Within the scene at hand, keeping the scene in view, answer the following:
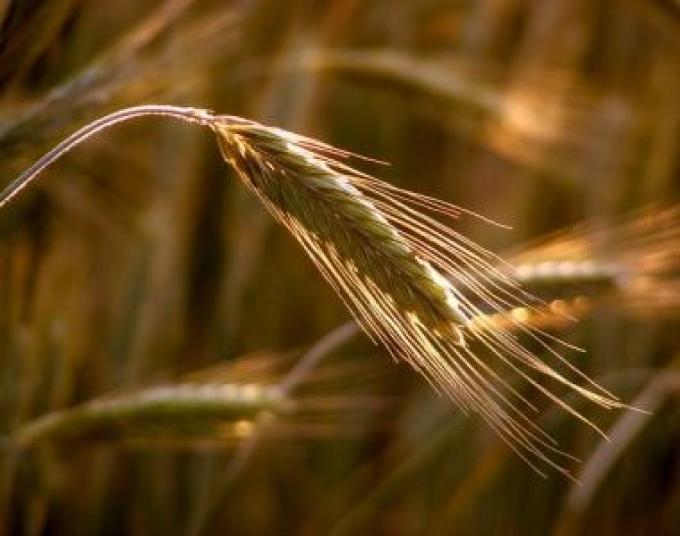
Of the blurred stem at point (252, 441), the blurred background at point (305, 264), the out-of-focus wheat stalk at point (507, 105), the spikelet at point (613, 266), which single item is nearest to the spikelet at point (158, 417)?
the blurred background at point (305, 264)

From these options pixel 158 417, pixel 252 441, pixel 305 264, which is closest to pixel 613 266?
pixel 252 441

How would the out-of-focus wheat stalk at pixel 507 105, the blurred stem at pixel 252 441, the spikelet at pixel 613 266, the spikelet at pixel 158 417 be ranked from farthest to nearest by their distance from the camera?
1. the out-of-focus wheat stalk at pixel 507 105
2. the blurred stem at pixel 252 441
3. the spikelet at pixel 613 266
4. the spikelet at pixel 158 417

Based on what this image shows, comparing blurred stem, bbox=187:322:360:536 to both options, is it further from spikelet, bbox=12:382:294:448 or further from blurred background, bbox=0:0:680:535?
spikelet, bbox=12:382:294:448

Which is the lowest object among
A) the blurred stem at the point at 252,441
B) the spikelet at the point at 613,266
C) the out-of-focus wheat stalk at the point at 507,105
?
the spikelet at the point at 613,266

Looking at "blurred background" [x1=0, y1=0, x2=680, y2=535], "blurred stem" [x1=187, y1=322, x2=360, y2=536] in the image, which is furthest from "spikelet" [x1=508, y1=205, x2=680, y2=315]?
"blurred stem" [x1=187, y1=322, x2=360, y2=536]

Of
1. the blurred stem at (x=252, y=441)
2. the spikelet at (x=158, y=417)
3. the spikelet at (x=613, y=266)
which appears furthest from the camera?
the blurred stem at (x=252, y=441)

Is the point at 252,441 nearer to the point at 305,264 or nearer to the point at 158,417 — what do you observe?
the point at 158,417

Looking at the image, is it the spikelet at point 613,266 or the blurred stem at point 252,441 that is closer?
the spikelet at point 613,266

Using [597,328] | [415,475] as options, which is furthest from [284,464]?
[597,328]

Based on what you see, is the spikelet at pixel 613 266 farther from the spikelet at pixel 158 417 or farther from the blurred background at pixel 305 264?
the spikelet at pixel 158 417
